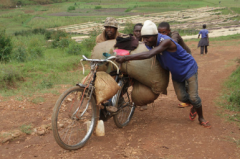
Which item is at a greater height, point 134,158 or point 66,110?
point 66,110

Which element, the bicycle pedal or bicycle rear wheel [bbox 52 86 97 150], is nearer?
bicycle rear wheel [bbox 52 86 97 150]

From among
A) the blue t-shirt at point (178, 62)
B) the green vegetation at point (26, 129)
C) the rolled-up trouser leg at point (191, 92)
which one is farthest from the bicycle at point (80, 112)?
the rolled-up trouser leg at point (191, 92)

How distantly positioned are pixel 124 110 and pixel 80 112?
106cm

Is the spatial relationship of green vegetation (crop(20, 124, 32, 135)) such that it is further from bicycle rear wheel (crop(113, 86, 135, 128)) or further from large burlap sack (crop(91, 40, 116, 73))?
large burlap sack (crop(91, 40, 116, 73))

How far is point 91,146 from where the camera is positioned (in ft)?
11.5

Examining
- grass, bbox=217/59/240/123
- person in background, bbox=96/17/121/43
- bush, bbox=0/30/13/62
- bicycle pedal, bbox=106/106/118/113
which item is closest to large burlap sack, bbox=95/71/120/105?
bicycle pedal, bbox=106/106/118/113

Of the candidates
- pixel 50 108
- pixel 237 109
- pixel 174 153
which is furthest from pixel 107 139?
pixel 237 109

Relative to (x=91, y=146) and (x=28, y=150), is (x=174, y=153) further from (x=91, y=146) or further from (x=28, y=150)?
(x=28, y=150)

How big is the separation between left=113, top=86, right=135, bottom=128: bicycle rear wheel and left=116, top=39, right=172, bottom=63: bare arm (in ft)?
2.98

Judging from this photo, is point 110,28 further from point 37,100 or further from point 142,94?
point 37,100

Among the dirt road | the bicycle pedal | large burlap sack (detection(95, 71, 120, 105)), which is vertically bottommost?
the dirt road

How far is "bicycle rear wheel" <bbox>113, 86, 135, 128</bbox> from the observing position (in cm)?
411

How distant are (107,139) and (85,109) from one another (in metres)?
0.64

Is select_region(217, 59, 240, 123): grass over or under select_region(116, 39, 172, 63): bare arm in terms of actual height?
under
